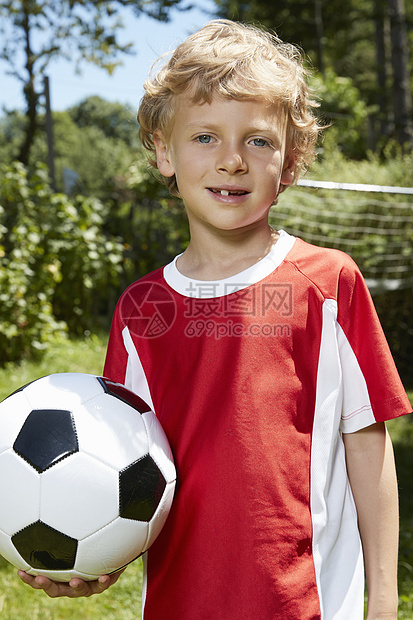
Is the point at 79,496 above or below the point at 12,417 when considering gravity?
below

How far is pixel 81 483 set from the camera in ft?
3.84

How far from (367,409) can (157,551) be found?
1.79 feet

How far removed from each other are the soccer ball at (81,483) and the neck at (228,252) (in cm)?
34

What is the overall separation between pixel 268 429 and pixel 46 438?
0.45 meters

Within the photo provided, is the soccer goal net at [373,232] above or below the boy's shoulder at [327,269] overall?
below

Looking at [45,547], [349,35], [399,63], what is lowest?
[45,547]

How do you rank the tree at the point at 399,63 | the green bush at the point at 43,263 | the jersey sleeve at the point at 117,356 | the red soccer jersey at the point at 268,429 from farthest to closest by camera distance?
the tree at the point at 399,63 < the green bush at the point at 43,263 < the jersey sleeve at the point at 117,356 < the red soccer jersey at the point at 268,429

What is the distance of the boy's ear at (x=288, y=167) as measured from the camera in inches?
56.7

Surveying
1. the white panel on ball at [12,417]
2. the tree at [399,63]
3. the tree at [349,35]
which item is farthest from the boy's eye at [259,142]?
the tree at [399,63]

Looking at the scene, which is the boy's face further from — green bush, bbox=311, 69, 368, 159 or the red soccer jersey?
green bush, bbox=311, 69, 368, 159

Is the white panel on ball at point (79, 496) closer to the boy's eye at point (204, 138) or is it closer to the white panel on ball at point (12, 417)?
the white panel on ball at point (12, 417)

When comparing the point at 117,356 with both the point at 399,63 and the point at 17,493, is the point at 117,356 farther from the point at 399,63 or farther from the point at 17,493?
the point at 399,63

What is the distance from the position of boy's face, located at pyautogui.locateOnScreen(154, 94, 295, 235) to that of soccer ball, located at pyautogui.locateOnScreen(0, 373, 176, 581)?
0.46 meters

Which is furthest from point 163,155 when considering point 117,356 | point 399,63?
point 399,63
